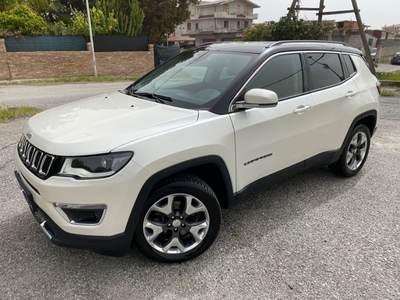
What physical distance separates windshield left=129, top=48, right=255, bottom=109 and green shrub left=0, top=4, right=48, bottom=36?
1650cm

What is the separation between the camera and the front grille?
→ 2180mm

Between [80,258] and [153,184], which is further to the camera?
[80,258]

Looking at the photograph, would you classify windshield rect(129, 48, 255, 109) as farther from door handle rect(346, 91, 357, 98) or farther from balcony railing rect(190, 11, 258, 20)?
balcony railing rect(190, 11, 258, 20)

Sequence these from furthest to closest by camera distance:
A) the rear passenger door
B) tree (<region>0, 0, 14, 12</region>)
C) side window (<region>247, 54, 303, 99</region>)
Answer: tree (<region>0, 0, 14, 12</region>) < the rear passenger door < side window (<region>247, 54, 303, 99</region>)

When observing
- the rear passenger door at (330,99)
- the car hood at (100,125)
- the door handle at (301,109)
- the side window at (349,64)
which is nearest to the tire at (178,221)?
the car hood at (100,125)

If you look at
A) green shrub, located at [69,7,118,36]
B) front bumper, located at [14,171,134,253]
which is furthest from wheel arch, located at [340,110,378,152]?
green shrub, located at [69,7,118,36]

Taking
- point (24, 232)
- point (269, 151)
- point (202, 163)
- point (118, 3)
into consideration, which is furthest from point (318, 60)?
point (118, 3)

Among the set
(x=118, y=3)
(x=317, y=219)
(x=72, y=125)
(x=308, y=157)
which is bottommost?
(x=317, y=219)

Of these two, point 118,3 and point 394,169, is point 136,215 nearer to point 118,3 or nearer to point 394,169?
point 394,169

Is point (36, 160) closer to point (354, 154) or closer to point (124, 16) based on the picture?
point (354, 154)

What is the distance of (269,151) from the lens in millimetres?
2943

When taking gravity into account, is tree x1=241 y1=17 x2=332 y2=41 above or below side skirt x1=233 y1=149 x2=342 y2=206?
above

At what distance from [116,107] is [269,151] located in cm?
144

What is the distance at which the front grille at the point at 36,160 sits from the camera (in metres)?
2.18
